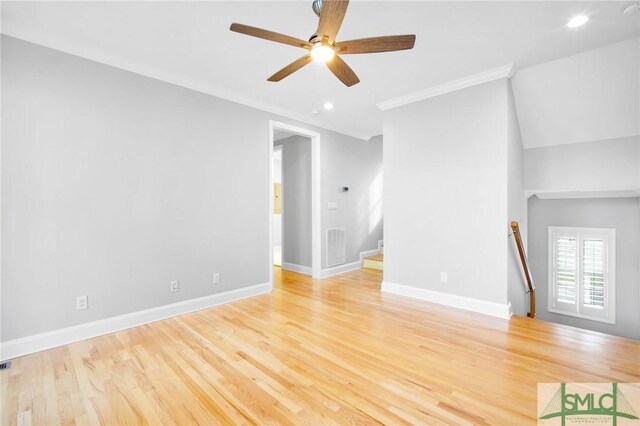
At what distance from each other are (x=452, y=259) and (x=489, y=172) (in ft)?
3.79

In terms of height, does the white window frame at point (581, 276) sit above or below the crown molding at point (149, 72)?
below

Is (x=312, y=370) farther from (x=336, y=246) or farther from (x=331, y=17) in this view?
(x=336, y=246)

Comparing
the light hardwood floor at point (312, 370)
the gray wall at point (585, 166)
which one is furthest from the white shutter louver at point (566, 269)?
the light hardwood floor at point (312, 370)

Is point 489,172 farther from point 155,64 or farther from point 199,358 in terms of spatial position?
point 155,64

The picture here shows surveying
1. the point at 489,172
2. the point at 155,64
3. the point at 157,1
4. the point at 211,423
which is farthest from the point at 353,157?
the point at 211,423

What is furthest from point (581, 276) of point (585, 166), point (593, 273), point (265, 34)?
point (265, 34)

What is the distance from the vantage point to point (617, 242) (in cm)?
400

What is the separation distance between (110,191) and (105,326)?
53.6 inches

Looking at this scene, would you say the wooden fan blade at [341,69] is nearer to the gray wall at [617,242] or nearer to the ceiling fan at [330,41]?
the ceiling fan at [330,41]

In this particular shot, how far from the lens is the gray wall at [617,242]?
12.8 feet

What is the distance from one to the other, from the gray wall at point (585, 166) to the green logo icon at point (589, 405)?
2.74 metres

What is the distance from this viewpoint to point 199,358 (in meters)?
2.42

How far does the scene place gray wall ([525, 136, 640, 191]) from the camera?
11.4ft

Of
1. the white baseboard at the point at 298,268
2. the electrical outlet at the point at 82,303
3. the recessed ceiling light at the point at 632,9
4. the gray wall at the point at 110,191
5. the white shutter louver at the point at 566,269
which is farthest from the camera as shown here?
the white baseboard at the point at 298,268
